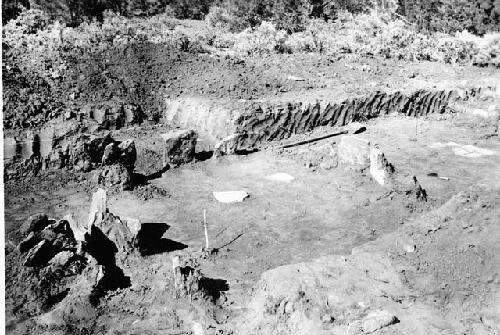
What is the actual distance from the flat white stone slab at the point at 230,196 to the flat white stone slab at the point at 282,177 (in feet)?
3.27

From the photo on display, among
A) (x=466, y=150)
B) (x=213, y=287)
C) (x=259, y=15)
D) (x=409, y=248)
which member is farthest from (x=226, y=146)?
(x=259, y=15)

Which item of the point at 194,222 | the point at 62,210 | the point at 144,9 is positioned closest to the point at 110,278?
the point at 194,222

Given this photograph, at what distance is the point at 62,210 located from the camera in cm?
805

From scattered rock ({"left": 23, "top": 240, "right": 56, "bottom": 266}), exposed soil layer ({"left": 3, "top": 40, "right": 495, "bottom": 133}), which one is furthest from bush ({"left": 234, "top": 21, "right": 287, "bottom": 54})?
scattered rock ({"left": 23, "top": 240, "right": 56, "bottom": 266})

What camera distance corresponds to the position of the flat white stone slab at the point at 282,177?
30.7ft

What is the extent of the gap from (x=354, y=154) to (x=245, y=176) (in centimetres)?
232

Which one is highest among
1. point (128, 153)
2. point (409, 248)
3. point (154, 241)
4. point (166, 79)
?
point (166, 79)

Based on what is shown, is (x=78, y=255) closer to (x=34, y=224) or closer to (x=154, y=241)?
(x=34, y=224)

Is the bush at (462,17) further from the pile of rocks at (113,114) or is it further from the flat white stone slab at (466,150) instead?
the pile of rocks at (113,114)

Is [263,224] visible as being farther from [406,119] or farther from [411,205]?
[406,119]

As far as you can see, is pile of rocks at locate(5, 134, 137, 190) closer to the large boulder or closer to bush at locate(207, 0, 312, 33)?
the large boulder

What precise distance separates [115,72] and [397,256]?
1045 centimetres

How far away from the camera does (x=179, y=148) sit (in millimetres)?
10016

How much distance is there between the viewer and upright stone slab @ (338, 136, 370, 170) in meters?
9.46
